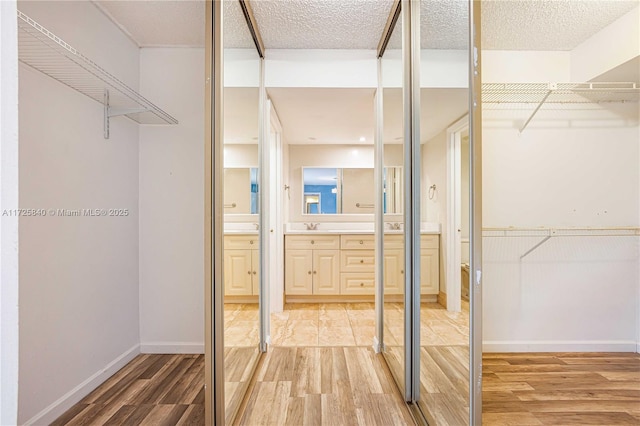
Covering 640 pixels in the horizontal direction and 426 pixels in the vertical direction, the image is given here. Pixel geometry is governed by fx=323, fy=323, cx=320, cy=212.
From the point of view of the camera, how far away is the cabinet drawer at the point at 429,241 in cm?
154

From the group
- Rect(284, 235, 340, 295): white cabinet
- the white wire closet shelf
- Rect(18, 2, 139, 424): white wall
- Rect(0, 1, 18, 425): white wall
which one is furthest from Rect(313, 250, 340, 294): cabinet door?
Rect(0, 1, 18, 425): white wall

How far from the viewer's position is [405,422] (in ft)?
5.46

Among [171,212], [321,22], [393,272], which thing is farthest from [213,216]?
[321,22]

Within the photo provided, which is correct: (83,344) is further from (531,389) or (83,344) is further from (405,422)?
(531,389)

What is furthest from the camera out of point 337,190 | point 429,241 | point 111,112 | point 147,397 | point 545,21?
point 337,190

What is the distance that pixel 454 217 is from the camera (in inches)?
53.4

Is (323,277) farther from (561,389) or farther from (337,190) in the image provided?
(561,389)

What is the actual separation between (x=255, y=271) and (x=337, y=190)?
271 cm

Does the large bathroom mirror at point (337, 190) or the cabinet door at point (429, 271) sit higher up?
the large bathroom mirror at point (337, 190)

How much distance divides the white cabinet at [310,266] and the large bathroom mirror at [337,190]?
807 mm

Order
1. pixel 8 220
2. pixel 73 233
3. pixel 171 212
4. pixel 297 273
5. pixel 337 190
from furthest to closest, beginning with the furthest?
pixel 337 190, pixel 297 273, pixel 171 212, pixel 73 233, pixel 8 220

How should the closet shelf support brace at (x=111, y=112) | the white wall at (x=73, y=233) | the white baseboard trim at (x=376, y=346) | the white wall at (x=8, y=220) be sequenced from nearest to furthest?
the white wall at (x=8, y=220)
the white wall at (x=73, y=233)
the closet shelf support brace at (x=111, y=112)
the white baseboard trim at (x=376, y=346)

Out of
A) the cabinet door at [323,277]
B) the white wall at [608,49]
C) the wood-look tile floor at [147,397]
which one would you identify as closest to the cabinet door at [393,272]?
the wood-look tile floor at [147,397]

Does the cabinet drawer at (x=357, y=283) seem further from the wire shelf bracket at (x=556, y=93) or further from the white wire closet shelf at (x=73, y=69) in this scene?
the white wire closet shelf at (x=73, y=69)
